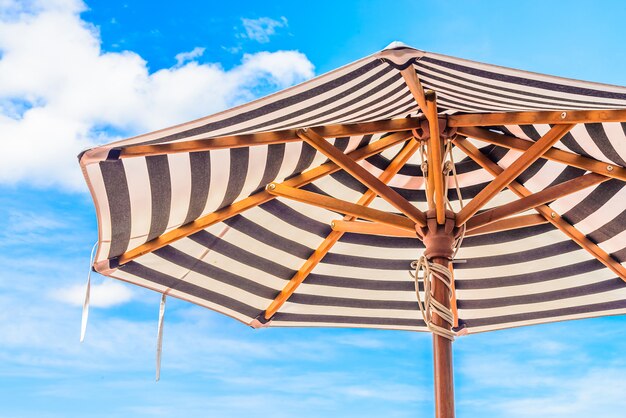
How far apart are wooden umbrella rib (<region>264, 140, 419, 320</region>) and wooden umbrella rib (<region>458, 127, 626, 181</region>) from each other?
1.71 ft

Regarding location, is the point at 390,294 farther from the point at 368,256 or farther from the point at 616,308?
the point at 616,308

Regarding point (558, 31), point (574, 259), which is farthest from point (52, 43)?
point (574, 259)

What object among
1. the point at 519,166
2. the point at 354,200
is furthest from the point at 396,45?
the point at 354,200

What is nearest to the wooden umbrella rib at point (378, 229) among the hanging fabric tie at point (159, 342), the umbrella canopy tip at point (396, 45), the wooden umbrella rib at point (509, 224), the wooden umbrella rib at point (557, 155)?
the wooden umbrella rib at point (509, 224)

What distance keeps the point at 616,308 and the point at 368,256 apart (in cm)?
192

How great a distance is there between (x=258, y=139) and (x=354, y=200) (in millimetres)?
1527

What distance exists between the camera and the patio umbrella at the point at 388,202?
2.44 m

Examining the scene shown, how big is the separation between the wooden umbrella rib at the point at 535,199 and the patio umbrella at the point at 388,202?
0.03 feet

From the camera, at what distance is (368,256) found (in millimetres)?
4465

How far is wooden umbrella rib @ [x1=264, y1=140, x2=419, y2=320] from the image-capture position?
3840mm

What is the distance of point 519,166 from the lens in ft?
9.65

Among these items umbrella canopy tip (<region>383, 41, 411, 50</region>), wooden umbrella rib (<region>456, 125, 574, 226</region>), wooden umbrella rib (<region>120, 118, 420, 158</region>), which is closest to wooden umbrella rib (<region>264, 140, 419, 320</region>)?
wooden umbrella rib (<region>120, 118, 420, 158</region>)

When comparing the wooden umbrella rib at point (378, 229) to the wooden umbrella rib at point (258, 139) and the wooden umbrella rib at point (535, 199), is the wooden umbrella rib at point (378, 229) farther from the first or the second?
the wooden umbrella rib at point (258, 139)

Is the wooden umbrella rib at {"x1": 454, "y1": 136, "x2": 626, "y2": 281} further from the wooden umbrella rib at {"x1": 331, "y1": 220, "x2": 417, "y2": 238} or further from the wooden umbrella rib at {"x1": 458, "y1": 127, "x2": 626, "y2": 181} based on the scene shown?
the wooden umbrella rib at {"x1": 331, "y1": 220, "x2": 417, "y2": 238}
